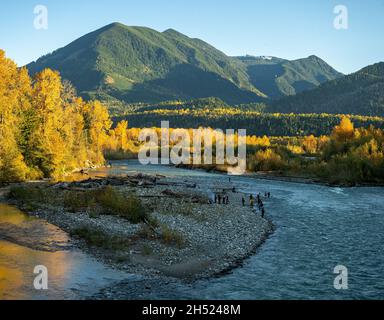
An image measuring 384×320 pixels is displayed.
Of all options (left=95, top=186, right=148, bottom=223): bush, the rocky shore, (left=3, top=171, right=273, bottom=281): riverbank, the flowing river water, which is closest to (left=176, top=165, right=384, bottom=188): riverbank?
the flowing river water

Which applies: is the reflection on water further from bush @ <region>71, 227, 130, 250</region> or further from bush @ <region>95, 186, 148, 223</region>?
bush @ <region>95, 186, 148, 223</region>

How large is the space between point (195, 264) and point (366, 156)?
60.1 meters

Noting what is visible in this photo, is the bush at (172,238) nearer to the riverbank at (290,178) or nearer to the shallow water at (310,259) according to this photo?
the shallow water at (310,259)

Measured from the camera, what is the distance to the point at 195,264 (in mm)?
21609

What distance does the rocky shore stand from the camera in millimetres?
21203

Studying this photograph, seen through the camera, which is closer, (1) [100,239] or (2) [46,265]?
(2) [46,265]

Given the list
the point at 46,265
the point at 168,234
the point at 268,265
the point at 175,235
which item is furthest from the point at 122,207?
the point at 268,265

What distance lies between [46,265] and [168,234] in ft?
25.3

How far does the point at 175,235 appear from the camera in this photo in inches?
995

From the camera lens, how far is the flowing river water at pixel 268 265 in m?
17.7

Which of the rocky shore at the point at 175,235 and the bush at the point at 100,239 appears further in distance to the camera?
the bush at the point at 100,239

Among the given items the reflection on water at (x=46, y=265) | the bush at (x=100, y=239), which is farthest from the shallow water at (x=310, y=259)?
the bush at (x=100, y=239)

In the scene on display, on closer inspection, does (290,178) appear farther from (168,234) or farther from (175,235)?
(168,234)

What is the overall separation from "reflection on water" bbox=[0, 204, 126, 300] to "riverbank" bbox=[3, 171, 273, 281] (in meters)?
1.14
